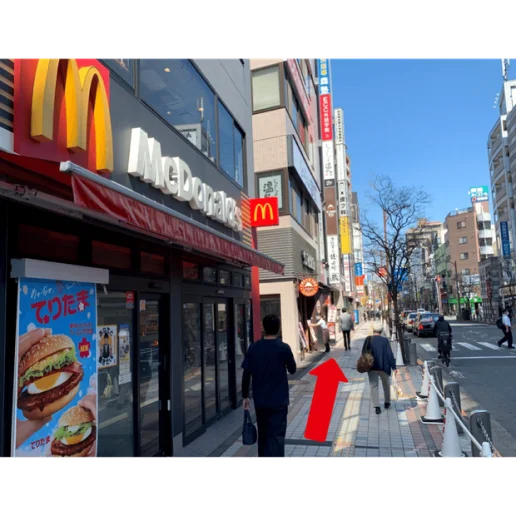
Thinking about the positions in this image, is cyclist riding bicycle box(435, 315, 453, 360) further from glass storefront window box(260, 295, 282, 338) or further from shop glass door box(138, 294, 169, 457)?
shop glass door box(138, 294, 169, 457)

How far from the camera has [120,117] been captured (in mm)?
Result: 5410

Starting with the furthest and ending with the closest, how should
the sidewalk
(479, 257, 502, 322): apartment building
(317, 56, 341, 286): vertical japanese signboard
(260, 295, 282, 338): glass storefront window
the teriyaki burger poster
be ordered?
(479, 257, 502, 322): apartment building
(317, 56, 341, 286): vertical japanese signboard
(260, 295, 282, 338): glass storefront window
the sidewalk
the teriyaki burger poster

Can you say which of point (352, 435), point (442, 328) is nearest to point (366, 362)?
point (352, 435)

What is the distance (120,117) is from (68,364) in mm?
2851

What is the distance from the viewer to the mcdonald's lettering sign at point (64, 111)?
3666mm

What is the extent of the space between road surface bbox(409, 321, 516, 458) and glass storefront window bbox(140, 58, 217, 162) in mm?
6888

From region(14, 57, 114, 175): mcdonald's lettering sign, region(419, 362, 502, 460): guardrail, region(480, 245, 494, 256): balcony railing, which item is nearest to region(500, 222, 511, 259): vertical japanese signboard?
region(480, 245, 494, 256): balcony railing

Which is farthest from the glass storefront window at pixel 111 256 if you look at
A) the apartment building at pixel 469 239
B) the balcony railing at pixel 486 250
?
the balcony railing at pixel 486 250

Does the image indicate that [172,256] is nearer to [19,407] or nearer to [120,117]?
[120,117]

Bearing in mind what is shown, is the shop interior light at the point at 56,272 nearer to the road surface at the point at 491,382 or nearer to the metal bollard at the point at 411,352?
the road surface at the point at 491,382

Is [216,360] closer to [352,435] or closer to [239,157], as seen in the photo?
[352,435]

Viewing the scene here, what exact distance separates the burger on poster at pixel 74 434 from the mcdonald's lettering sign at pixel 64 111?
7.84 feet

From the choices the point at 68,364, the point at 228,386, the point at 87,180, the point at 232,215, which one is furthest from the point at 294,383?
the point at 87,180

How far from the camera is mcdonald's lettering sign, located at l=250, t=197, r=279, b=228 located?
37.8ft
